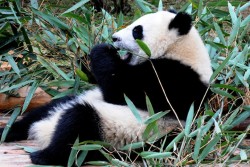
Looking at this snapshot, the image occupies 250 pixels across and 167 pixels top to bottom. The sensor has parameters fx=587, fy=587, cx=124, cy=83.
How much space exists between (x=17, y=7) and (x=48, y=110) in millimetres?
963

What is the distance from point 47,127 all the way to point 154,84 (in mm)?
703

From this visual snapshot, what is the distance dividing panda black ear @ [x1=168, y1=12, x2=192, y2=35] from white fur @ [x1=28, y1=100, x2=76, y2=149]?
75cm

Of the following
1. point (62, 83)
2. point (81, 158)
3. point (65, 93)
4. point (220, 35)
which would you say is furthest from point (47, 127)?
point (220, 35)

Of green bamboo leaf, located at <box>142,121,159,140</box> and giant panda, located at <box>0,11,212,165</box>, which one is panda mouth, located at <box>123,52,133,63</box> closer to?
giant panda, located at <box>0,11,212,165</box>

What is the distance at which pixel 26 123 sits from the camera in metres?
3.95

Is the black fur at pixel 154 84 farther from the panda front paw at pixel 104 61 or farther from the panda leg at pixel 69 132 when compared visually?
the panda leg at pixel 69 132

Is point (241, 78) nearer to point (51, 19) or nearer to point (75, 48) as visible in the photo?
point (75, 48)

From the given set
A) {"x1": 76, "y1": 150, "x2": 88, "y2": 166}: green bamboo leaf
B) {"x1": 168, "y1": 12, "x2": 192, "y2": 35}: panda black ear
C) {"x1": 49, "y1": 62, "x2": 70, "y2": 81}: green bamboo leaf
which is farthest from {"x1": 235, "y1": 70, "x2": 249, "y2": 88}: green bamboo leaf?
{"x1": 49, "y1": 62, "x2": 70, "y2": 81}: green bamboo leaf

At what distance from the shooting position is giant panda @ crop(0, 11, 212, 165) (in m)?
3.10

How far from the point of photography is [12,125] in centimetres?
393

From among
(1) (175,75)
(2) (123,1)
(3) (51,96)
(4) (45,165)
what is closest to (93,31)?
(3) (51,96)

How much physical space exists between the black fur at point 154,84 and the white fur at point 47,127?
0.26 metres

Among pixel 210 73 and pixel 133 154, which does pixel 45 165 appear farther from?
pixel 210 73

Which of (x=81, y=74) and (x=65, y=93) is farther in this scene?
(x=65, y=93)
